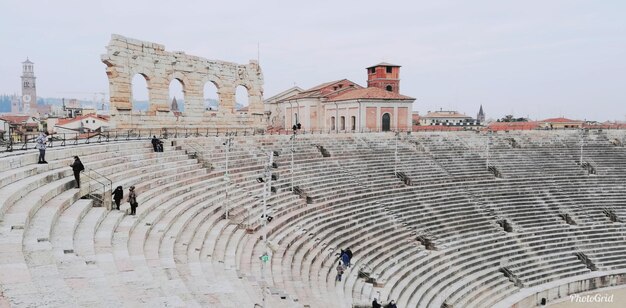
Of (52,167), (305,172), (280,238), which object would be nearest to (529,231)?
(305,172)

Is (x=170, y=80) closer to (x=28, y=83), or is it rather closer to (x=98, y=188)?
(x=98, y=188)

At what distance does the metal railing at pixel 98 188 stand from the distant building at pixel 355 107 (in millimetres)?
24519

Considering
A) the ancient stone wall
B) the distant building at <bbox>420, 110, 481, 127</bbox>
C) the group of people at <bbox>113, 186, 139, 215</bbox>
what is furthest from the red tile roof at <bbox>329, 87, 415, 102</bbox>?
the distant building at <bbox>420, 110, 481, 127</bbox>

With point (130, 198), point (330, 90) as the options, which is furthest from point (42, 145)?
point (330, 90)

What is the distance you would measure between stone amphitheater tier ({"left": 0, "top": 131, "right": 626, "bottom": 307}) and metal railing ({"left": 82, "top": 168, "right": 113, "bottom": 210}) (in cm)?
27

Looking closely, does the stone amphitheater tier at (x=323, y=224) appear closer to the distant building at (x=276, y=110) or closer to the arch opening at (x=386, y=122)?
the arch opening at (x=386, y=122)

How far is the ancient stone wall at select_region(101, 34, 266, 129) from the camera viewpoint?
22.7 meters

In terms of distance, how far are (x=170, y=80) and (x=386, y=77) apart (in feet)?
88.5

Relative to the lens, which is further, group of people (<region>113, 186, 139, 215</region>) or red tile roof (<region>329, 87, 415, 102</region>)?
red tile roof (<region>329, 87, 415, 102</region>)

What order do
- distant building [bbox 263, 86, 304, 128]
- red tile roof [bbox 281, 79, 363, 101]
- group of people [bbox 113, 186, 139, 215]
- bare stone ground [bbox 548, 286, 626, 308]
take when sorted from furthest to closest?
distant building [bbox 263, 86, 304, 128] < red tile roof [bbox 281, 79, 363, 101] < bare stone ground [bbox 548, 286, 626, 308] < group of people [bbox 113, 186, 139, 215]

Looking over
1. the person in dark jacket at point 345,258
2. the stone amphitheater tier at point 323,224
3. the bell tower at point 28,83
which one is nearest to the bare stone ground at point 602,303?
the stone amphitheater tier at point 323,224

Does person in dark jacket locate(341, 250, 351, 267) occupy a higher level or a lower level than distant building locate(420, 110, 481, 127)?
lower

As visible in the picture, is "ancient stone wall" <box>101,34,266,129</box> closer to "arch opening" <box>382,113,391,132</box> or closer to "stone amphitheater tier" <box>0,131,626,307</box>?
"stone amphitheater tier" <box>0,131,626,307</box>

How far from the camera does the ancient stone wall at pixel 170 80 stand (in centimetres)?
2273
